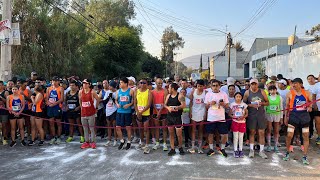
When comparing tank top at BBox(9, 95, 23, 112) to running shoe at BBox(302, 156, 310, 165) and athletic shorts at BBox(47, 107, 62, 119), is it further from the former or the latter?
running shoe at BBox(302, 156, 310, 165)

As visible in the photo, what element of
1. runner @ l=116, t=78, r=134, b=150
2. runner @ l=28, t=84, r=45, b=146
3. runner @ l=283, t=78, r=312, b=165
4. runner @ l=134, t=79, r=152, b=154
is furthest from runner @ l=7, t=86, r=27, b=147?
runner @ l=283, t=78, r=312, b=165

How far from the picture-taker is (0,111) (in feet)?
27.3

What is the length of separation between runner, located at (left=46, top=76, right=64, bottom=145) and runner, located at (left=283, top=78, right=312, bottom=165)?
20.1ft

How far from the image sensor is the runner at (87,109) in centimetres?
809

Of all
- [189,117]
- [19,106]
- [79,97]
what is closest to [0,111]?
[19,106]

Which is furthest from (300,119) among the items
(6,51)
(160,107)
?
(6,51)

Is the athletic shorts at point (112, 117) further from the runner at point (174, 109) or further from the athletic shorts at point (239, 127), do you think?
the athletic shorts at point (239, 127)

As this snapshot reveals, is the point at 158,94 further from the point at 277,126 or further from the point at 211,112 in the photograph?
the point at 277,126

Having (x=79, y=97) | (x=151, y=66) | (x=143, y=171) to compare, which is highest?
(x=151, y=66)

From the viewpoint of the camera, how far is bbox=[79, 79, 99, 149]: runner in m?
8.09

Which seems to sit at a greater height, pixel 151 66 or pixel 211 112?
pixel 151 66

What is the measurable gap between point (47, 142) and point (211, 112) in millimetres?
4867

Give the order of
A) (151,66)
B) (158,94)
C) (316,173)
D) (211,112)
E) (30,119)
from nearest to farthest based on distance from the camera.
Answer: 1. (316,173)
2. (211,112)
3. (158,94)
4. (30,119)
5. (151,66)

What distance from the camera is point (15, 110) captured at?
8.28 meters
